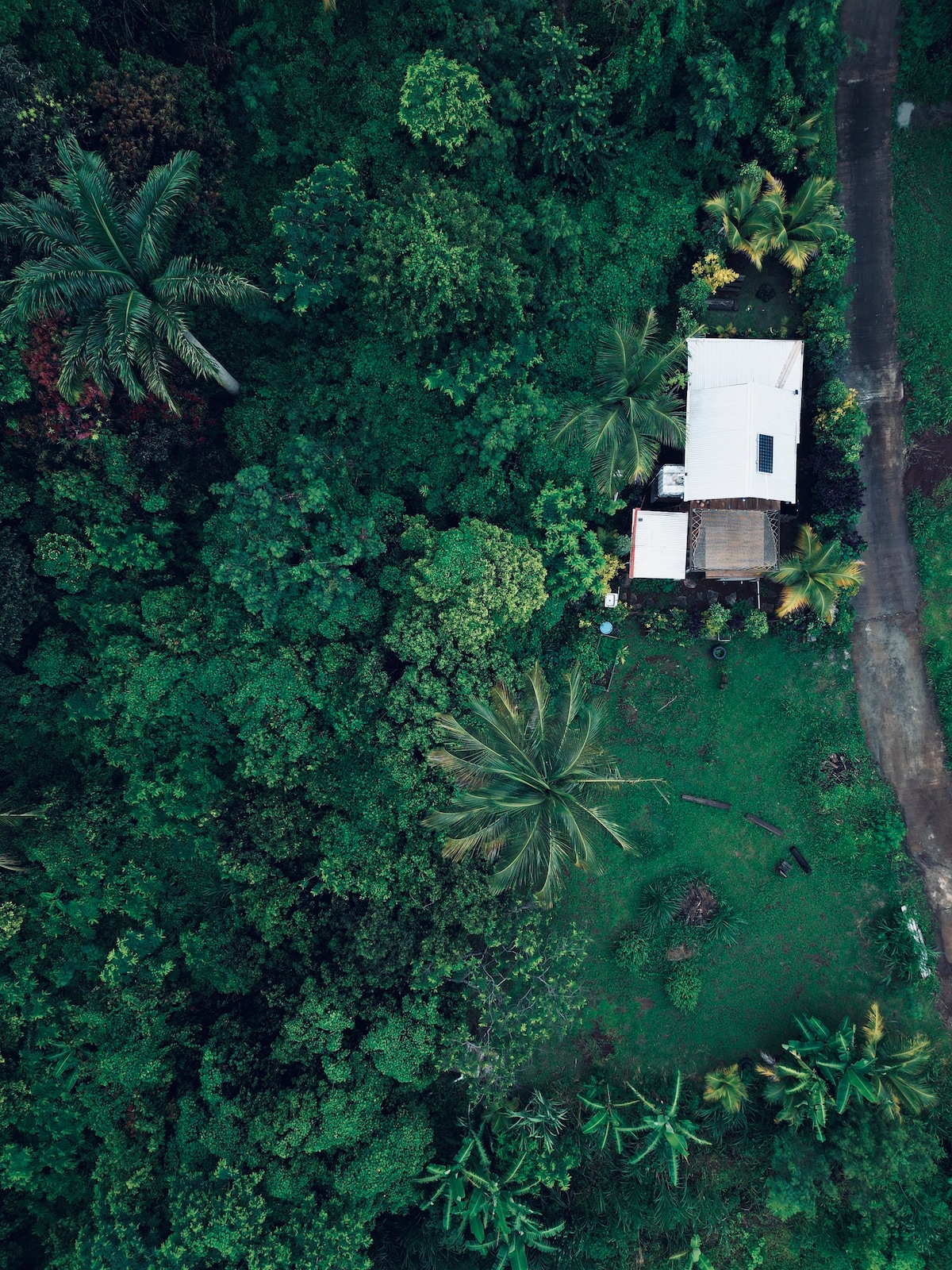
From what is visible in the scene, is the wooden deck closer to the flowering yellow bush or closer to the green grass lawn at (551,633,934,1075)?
the green grass lawn at (551,633,934,1075)

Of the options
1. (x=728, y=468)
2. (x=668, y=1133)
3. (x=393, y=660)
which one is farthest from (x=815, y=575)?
(x=668, y=1133)

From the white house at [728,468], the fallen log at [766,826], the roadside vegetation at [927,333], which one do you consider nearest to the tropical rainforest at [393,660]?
the white house at [728,468]

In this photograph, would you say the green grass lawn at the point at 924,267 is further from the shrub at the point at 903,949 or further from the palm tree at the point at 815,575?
the shrub at the point at 903,949

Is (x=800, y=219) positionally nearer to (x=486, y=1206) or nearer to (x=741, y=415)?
(x=741, y=415)

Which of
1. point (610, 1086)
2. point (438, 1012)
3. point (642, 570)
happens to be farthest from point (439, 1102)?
point (642, 570)

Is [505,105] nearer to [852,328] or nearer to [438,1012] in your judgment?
[852,328]

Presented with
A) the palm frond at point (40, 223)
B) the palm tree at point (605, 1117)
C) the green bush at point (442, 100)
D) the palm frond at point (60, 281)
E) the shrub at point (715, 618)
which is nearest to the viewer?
the palm frond at point (60, 281)
